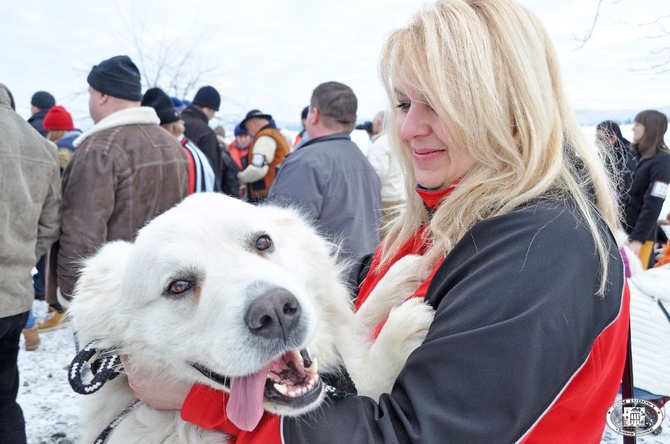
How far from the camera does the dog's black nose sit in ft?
5.50

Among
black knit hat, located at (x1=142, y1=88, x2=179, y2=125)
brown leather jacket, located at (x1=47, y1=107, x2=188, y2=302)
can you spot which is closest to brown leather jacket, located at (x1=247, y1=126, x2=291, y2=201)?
black knit hat, located at (x1=142, y1=88, x2=179, y2=125)

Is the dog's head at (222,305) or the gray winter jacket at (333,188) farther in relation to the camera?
the gray winter jacket at (333,188)

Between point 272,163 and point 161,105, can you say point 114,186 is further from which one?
point 272,163

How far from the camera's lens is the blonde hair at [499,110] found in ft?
5.38

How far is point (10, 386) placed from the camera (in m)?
3.75

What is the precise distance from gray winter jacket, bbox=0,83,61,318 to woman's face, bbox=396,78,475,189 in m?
2.96

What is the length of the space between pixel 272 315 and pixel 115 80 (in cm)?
357

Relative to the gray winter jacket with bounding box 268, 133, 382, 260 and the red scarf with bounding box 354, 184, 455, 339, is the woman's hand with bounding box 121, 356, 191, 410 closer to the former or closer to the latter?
the red scarf with bounding box 354, 184, 455, 339

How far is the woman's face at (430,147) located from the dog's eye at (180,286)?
38.0 inches

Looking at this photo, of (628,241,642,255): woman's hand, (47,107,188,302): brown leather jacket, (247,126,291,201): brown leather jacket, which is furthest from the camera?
(247,126,291,201): brown leather jacket

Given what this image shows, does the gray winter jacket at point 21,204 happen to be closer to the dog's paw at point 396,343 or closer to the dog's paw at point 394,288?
the dog's paw at point 394,288

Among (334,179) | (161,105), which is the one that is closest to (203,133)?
(161,105)

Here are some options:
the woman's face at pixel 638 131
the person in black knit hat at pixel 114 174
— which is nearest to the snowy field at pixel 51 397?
the person in black knit hat at pixel 114 174

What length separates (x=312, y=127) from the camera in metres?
5.28
